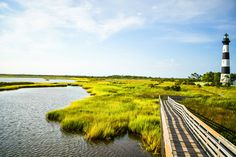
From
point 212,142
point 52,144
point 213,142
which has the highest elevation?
point 213,142

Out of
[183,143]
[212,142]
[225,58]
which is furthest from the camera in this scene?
[225,58]

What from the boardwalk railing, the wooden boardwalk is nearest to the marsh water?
the wooden boardwalk

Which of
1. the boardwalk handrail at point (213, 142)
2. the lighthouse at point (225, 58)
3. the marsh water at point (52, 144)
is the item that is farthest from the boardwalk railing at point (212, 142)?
the lighthouse at point (225, 58)

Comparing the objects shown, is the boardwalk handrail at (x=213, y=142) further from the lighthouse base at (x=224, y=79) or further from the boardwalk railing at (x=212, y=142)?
the lighthouse base at (x=224, y=79)

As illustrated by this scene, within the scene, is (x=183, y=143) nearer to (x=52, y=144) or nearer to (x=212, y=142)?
(x=212, y=142)

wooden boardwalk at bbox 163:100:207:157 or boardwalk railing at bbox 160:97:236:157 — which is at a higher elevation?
boardwalk railing at bbox 160:97:236:157

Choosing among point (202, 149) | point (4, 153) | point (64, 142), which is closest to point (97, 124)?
point (64, 142)

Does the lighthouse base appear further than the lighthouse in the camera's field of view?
Yes

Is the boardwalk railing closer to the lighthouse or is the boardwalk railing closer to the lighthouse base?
the lighthouse

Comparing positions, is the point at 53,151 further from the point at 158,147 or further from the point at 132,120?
the point at 132,120

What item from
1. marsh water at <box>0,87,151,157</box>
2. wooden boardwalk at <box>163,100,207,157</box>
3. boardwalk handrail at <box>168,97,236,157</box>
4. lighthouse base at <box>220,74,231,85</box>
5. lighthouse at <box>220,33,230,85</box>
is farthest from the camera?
lighthouse base at <box>220,74,231,85</box>

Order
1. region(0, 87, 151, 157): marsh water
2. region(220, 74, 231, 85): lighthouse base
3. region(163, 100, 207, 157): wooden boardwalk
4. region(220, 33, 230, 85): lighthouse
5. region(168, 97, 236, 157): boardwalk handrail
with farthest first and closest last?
region(220, 74, 231, 85): lighthouse base < region(220, 33, 230, 85): lighthouse < region(0, 87, 151, 157): marsh water < region(163, 100, 207, 157): wooden boardwalk < region(168, 97, 236, 157): boardwalk handrail

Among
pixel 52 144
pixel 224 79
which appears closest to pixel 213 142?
pixel 52 144

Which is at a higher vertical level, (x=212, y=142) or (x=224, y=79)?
(x=224, y=79)
